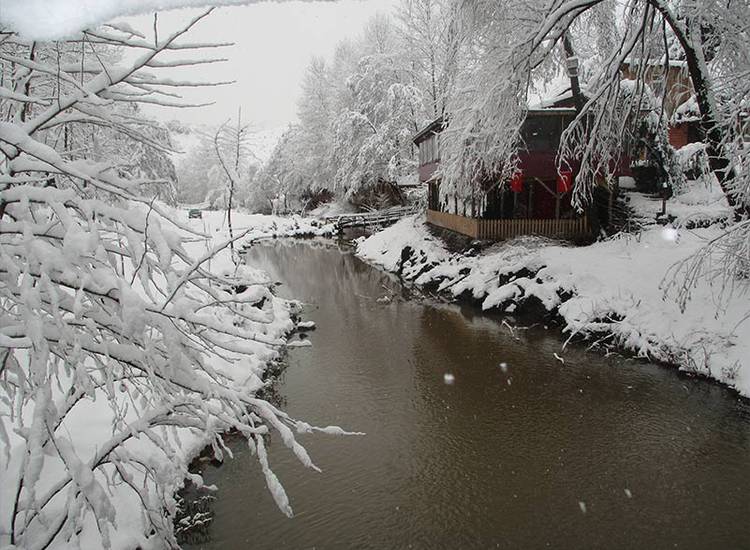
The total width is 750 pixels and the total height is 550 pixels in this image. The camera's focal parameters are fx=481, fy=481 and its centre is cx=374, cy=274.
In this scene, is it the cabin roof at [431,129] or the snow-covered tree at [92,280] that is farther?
the cabin roof at [431,129]

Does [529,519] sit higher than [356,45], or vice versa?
[356,45]

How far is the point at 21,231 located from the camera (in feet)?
7.45

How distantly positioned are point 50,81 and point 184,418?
2358mm

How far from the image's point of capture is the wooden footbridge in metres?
38.5

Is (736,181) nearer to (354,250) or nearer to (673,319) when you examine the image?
(673,319)

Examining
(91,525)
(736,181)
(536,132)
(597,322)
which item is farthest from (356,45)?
(91,525)

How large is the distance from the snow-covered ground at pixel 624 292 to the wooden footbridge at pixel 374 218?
17.6m

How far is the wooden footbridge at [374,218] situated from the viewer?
38.5 m

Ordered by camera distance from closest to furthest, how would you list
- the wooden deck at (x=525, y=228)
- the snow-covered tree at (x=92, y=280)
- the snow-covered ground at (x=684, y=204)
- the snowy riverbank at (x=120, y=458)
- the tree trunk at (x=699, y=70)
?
the snow-covered tree at (x=92, y=280) < the snowy riverbank at (x=120, y=458) < the tree trunk at (x=699, y=70) < the snow-covered ground at (x=684, y=204) < the wooden deck at (x=525, y=228)

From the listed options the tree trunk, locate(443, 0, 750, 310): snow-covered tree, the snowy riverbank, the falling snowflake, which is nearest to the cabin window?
the falling snowflake

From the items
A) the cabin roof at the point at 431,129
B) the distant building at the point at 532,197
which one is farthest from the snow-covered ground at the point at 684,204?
the cabin roof at the point at 431,129

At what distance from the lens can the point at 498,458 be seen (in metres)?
7.92

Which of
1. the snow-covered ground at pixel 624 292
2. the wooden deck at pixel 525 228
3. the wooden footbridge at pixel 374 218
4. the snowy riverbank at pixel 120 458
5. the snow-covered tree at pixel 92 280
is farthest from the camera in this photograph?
the wooden footbridge at pixel 374 218

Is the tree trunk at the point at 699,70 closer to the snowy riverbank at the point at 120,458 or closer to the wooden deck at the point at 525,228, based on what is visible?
the snowy riverbank at the point at 120,458
